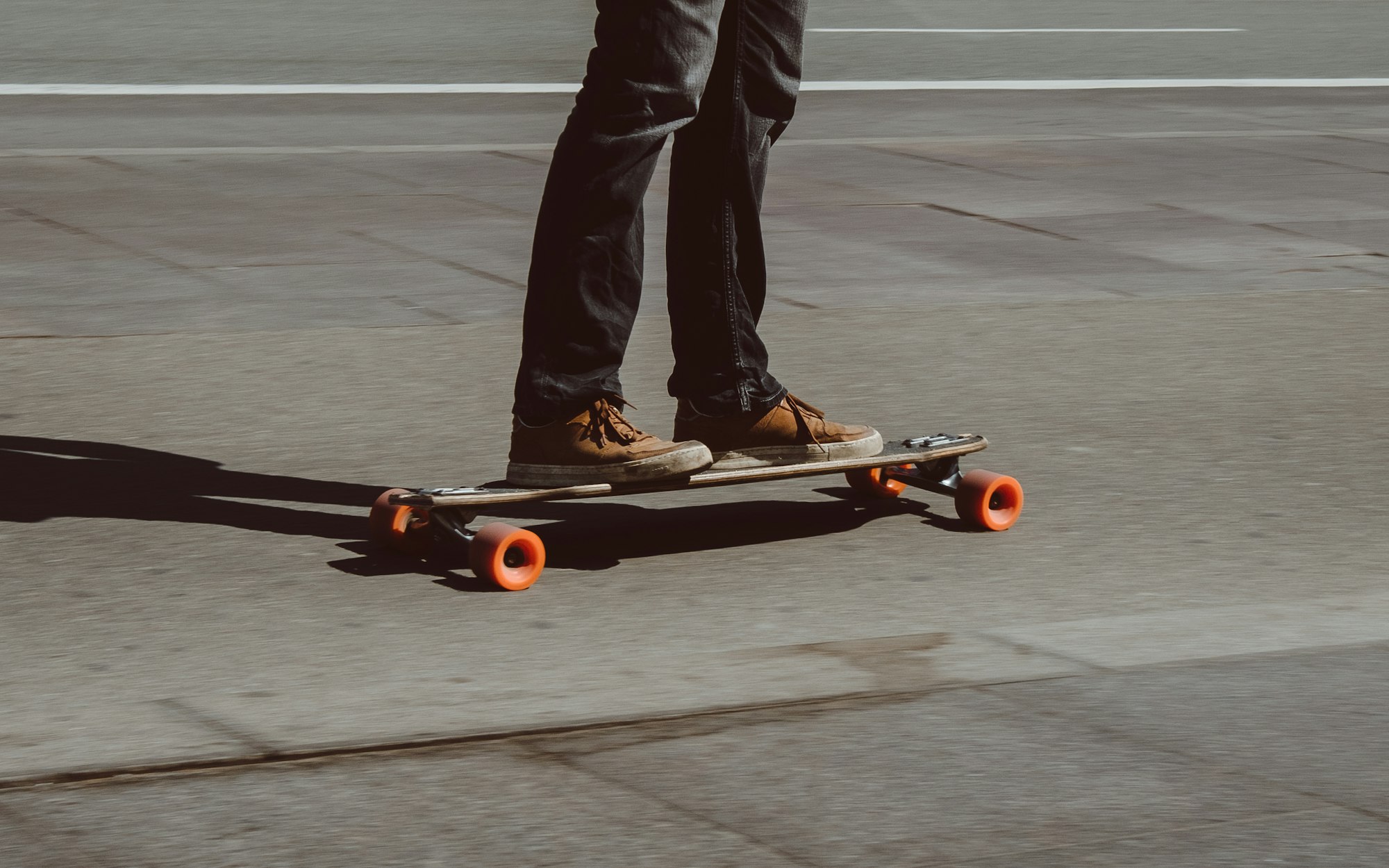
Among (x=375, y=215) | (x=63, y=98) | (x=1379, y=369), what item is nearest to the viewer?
(x=1379, y=369)

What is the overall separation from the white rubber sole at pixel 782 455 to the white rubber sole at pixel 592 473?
220 mm

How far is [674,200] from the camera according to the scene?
14.5 feet

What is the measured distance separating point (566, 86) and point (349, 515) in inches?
372

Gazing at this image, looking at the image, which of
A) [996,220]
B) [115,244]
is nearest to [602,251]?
[115,244]

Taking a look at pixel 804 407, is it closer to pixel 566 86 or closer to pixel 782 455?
pixel 782 455

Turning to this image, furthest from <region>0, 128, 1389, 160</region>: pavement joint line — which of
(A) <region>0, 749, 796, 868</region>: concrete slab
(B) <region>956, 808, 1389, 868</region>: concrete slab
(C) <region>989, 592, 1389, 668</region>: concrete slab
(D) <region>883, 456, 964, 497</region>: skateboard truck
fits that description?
(B) <region>956, 808, 1389, 868</region>: concrete slab

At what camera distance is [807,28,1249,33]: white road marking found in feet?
58.3

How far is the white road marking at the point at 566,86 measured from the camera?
12859mm

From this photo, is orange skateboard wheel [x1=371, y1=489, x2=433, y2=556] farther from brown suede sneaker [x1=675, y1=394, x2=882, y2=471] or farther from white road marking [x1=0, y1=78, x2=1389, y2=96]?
white road marking [x1=0, y1=78, x2=1389, y2=96]

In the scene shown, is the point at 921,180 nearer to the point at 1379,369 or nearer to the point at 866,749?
the point at 1379,369

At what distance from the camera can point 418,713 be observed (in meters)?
3.39

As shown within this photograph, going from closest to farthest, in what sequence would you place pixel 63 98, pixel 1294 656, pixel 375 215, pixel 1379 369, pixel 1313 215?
pixel 1294 656 → pixel 1379 369 → pixel 375 215 → pixel 1313 215 → pixel 63 98

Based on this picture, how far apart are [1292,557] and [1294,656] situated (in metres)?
0.71

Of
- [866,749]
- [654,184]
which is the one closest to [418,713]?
[866,749]
